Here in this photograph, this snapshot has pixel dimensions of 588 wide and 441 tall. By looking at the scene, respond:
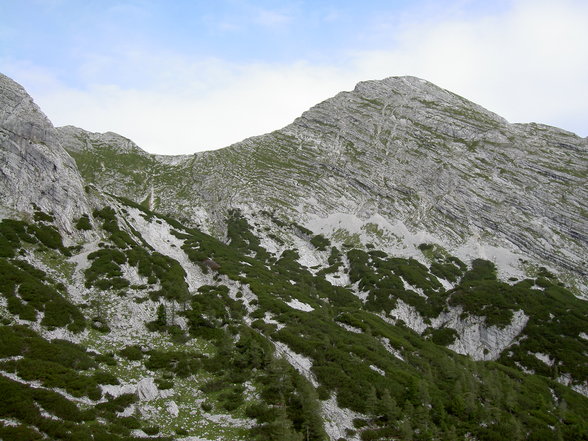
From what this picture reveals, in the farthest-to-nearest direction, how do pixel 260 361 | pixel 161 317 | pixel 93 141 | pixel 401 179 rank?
pixel 93 141
pixel 401 179
pixel 161 317
pixel 260 361

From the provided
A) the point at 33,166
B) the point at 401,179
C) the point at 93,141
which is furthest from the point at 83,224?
the point at 93,141

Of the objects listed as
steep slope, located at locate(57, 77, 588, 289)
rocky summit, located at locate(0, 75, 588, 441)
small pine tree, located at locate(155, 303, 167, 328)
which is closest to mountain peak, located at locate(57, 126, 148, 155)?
rocky summit, located at locate(0, 75, 588, 441)

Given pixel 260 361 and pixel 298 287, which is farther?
pixel 298 287

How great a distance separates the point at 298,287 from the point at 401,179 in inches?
2929

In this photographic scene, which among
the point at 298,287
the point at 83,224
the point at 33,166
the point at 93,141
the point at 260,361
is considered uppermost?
the point at 93,141

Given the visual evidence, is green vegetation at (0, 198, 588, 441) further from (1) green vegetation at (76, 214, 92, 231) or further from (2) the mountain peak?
(2) the mountain peak

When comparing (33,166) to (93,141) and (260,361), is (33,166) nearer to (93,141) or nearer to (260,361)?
(260,361)

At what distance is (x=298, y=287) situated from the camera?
258 ft

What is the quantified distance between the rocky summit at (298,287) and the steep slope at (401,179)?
84 cm

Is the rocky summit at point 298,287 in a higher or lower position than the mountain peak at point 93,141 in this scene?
lower

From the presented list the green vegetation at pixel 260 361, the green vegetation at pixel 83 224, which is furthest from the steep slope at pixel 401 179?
the green vegetation at pixel 83 224

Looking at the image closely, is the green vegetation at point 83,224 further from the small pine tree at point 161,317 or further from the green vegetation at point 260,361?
the small pine tree at point 161,317

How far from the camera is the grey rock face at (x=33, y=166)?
190 feet

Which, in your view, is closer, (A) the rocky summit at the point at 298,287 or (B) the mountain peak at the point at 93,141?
(A) the rocky summit at the point at 298,287
